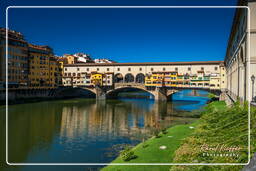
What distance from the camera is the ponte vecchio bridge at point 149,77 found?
135 feet

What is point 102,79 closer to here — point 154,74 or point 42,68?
point 154,74

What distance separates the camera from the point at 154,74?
46.6 meters

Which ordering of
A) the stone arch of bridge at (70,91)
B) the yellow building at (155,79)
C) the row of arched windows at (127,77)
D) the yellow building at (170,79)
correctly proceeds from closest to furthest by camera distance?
the yellow building at (170,79)
the yellow building at (155,79)
the stone arch of bridge at (70,91)
the row of arched windows at (127,77)

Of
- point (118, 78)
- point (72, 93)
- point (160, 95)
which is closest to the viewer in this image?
point (160, 95)

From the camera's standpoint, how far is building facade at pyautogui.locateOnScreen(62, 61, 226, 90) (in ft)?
133

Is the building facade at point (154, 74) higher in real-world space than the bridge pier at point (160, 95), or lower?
higher

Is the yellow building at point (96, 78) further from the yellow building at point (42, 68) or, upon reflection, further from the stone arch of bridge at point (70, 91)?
the yellow building at point (42, 68)

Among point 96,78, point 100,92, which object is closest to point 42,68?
point 96,78

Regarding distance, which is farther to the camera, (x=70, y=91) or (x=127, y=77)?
(x=127, y=77)

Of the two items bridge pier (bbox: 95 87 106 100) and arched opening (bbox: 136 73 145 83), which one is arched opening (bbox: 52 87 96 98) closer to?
bridge pier (bbox: 95 87 106 100)

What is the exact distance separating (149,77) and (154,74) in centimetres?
136

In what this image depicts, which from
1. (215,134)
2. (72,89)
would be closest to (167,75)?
(72,89)

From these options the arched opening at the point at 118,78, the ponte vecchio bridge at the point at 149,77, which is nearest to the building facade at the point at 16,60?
the ponte vecchio bridge at the point at 149,77

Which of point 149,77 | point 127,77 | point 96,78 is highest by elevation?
point 127,77
